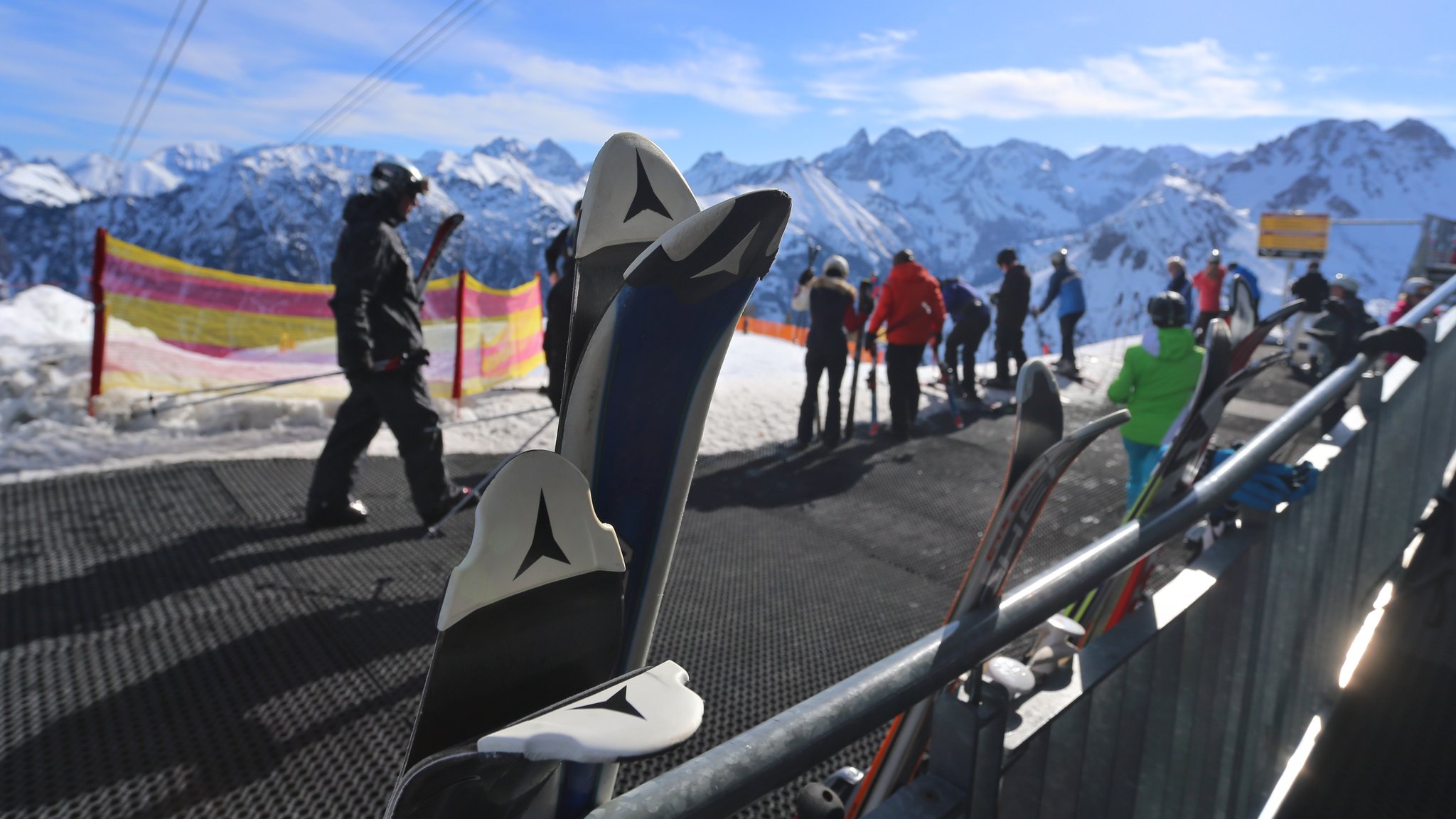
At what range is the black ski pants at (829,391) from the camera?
641cm

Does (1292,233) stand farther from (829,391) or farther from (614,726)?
(614,726)

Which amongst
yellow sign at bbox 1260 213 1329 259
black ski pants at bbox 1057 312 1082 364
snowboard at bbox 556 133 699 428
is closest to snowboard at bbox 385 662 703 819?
snowboard at bbox 556 133 699 428

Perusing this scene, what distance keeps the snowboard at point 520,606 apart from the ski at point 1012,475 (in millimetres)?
919

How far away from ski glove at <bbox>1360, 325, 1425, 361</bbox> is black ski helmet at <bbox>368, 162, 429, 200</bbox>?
162 inches

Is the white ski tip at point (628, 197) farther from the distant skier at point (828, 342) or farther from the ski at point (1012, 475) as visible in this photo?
the distant skier at point (828, 342)

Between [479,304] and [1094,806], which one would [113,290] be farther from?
[1094,806]

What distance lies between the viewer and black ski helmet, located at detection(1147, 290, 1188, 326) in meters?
4.07

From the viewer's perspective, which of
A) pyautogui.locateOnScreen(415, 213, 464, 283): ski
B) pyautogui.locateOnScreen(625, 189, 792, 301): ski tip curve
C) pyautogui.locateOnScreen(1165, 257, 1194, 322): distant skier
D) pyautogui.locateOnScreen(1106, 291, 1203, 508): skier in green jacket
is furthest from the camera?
pyautogui.locateOnScreen(1165, 257, 1194, 322): distant skier

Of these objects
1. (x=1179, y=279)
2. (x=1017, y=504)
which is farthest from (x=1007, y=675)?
(x=1179, y=279)

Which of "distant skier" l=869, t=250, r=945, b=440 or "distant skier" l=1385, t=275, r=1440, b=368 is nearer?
"distant skier" l=869, t=250, r=945, b=440

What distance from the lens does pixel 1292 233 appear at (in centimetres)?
2466

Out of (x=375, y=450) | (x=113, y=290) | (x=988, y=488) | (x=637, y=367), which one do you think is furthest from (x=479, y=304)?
(x=637, y=367)

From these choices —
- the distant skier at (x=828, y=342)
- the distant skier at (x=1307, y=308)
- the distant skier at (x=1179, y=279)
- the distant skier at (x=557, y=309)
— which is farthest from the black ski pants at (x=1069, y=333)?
the distant skier at (x=557, y=309)

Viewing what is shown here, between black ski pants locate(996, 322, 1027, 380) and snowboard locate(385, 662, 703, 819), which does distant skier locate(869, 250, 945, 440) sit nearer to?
black ski pants locate(996, 322, 1027, 380)
